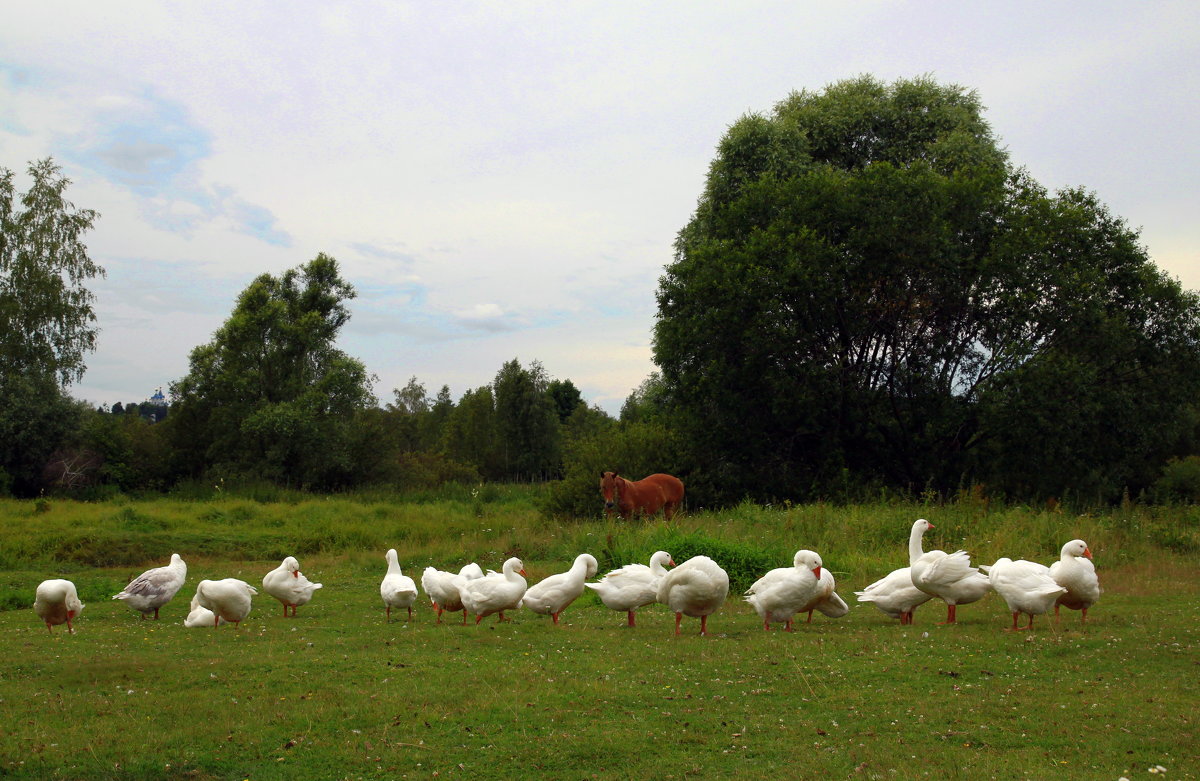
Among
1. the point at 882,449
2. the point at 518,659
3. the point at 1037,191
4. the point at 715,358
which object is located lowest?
the point at 518,659

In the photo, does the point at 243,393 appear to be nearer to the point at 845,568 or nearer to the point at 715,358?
the point at 715,358

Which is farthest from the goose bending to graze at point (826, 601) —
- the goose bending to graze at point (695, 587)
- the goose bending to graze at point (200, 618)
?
the goose bending to graze at point (200, 618)

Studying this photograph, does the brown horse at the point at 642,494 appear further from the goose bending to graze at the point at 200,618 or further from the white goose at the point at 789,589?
the goose bending to graze at the point at 200,618

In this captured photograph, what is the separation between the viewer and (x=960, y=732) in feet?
22.7

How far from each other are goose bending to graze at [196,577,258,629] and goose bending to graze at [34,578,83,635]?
1.56 metres

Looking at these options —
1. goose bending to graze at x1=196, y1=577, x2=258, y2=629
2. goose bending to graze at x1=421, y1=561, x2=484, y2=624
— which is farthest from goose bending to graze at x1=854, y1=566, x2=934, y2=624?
goose bending to graze at x1=196, y1=577, x2=258, y2=629

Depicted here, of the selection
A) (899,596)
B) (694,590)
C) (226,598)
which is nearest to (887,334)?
(899,596)

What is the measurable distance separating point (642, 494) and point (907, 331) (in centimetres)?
Answer: 1033

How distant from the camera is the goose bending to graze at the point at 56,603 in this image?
12.0m

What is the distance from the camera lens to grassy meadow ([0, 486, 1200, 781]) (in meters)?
6.35

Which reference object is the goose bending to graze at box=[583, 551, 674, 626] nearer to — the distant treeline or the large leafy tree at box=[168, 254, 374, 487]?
the distant treeline

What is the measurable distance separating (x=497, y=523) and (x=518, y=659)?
58.8 feet

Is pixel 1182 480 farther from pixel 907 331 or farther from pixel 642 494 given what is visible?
pixel 642 494

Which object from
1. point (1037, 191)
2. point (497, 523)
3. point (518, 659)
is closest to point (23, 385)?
point (497, 523)
